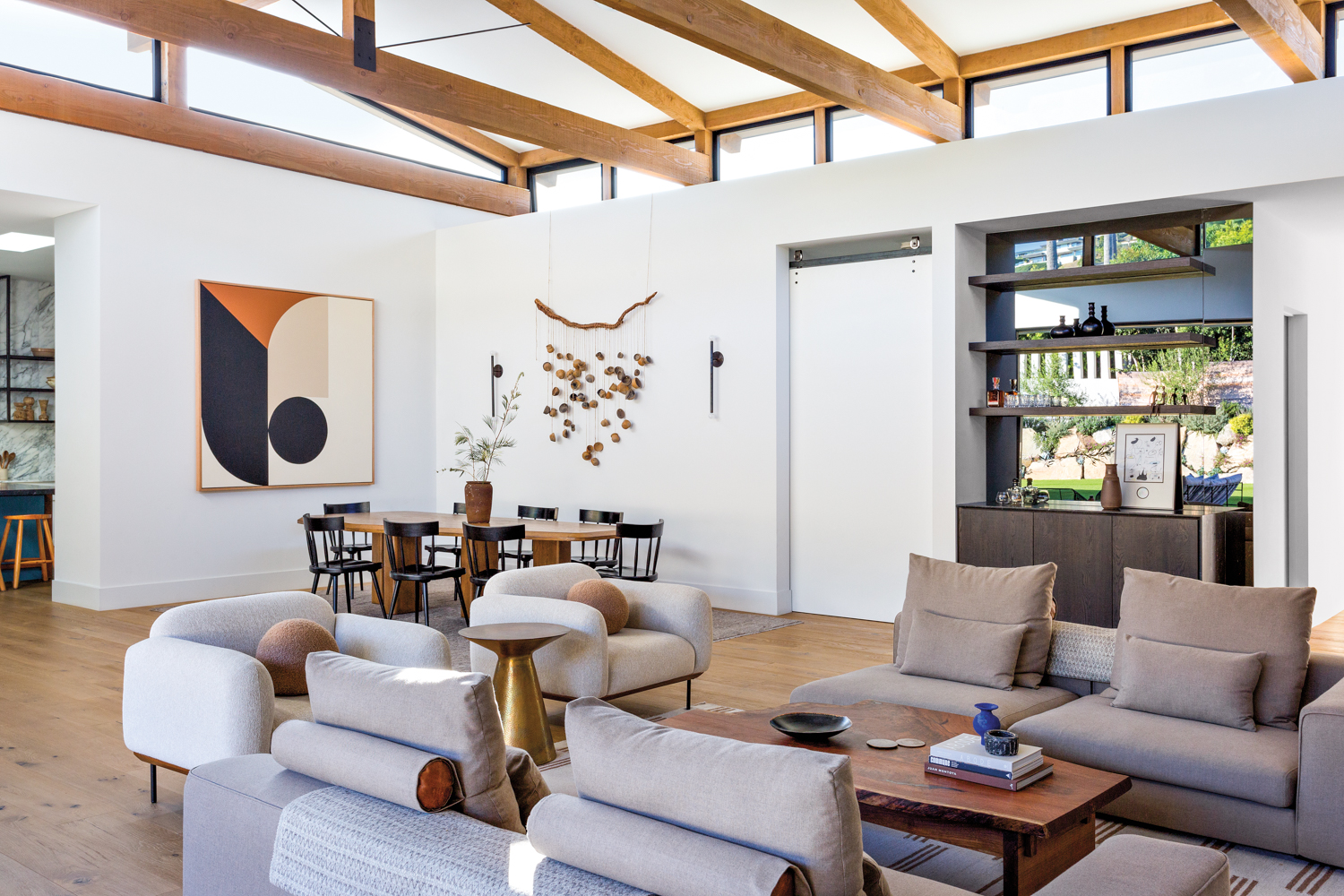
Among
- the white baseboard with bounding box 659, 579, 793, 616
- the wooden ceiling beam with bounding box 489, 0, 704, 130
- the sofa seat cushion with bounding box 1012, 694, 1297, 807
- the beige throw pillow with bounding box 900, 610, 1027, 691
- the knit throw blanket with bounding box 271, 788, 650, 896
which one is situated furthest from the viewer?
the white baseboard with bounding box 659, 579, 793, 616

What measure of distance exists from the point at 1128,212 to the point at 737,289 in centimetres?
278

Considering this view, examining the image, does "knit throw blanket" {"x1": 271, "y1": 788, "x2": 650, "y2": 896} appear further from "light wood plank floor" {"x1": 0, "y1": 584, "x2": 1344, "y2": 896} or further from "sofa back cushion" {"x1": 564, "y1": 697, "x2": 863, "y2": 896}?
"light wood plank floor" {"x1": 0, "y1": 584, "x2": 1344, "y2": 896}

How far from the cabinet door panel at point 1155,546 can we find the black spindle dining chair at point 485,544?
3.65 meters

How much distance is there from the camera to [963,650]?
4023 mm

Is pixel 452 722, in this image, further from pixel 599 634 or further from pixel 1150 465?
pixel 1150 465

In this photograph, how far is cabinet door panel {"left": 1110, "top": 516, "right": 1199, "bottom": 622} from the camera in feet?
19.0

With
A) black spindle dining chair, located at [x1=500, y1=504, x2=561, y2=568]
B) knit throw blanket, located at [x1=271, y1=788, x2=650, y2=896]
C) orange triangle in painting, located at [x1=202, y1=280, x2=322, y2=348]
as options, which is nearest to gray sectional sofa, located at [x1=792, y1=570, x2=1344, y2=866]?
knit throw blanket, located at [x1=271, y1=788, x2=650, y2=896]

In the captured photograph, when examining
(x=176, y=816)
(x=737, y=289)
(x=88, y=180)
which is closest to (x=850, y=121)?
(x=737, y=289)

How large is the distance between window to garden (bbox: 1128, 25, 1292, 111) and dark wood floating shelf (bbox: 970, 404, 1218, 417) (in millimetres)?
1925

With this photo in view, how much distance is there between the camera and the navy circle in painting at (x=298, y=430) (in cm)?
880

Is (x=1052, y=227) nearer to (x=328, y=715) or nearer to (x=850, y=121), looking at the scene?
(x=850, y=121)

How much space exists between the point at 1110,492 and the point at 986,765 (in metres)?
3.90

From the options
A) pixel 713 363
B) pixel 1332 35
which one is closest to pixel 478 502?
pixel 713 363

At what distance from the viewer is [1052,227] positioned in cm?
682
